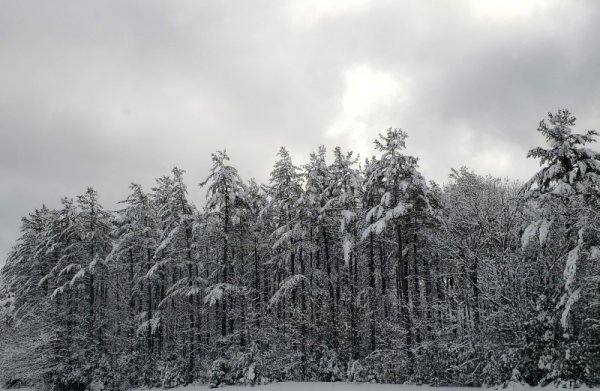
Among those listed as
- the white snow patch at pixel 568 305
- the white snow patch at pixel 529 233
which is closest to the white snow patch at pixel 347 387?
the white snow patch at pixel 568 305

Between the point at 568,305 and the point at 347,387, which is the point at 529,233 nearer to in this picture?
the point at 568,305

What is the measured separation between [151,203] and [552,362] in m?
32.6

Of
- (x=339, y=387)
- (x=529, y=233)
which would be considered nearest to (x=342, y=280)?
(x=339, y=387)

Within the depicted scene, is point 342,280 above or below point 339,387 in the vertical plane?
above

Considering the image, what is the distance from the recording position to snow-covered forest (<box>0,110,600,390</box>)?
18.3 meters

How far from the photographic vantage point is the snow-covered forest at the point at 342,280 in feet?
60.0

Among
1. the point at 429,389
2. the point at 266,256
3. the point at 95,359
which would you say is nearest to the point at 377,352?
the point at 429,389

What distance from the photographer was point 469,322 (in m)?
20.9

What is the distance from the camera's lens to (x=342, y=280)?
116 feet

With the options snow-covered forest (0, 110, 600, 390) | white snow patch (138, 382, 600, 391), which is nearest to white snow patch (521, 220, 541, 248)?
snow-covered forest (0, 110, 600, 390)

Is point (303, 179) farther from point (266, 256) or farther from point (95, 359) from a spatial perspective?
point (95, 359)

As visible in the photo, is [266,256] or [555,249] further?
[266,256]

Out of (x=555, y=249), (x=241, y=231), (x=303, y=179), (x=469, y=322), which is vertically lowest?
(x=469, y=322)

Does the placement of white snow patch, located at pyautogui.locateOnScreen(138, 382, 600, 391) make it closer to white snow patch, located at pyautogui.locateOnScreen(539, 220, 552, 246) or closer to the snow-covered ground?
the snow-covered ground
